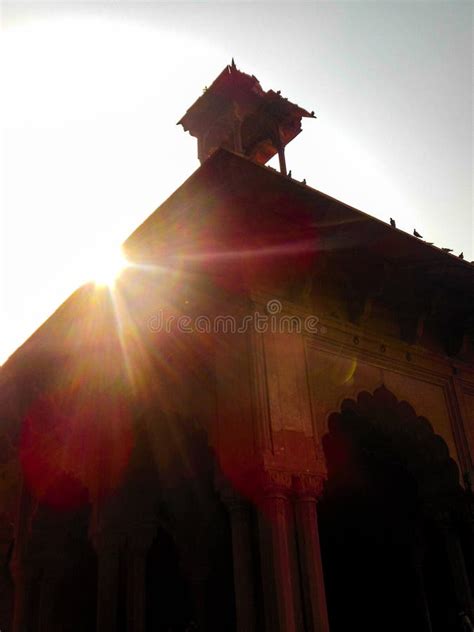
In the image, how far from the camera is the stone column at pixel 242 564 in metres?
5.81

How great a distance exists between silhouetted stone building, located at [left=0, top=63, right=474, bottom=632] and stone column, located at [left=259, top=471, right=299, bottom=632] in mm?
20

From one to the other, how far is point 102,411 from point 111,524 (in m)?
1.44

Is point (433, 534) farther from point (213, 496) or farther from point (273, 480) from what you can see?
point (273, 480)

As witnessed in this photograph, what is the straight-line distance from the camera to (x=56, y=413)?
975cm

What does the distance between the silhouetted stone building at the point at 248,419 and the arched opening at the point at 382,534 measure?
3 cm

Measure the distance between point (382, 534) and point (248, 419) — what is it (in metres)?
4.89

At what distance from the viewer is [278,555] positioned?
579 centimetres

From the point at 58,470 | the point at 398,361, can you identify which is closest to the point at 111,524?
the point at 58,470

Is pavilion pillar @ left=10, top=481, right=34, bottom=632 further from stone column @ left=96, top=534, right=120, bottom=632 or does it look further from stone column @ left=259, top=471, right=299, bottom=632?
stone column @ left=259, top=471, right=299, bottom=632

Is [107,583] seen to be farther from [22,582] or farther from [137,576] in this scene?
[22,582]

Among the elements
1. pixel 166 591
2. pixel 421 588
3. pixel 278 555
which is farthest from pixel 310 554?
pixel 166 591

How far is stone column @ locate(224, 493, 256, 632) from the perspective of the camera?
5.81m

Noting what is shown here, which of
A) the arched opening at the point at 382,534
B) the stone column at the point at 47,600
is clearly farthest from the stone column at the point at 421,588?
the stone column at the point at 47,600

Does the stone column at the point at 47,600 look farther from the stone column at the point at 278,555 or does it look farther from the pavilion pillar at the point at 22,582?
the stone column at the point at 278,555
